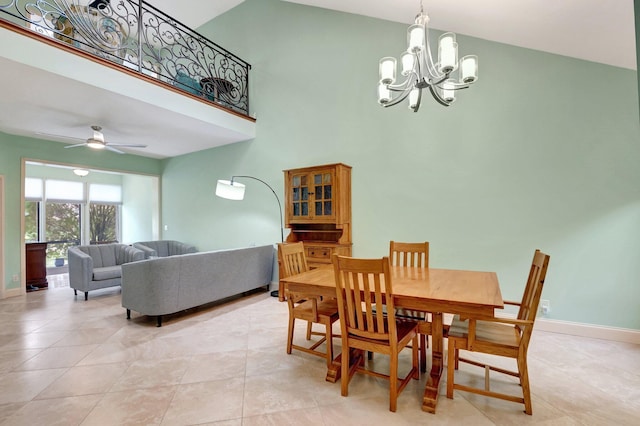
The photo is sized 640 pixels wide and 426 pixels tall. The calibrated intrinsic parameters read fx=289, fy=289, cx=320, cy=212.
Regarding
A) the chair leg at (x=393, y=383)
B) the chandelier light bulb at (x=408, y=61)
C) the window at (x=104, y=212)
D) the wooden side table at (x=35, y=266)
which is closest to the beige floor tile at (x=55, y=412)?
the chair leg at (x=393, y=383)

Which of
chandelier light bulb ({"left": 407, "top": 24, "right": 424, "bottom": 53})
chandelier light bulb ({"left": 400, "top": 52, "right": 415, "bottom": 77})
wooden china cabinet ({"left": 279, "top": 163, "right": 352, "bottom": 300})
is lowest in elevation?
wooden china cabinet ({"left": 279, "top": 163, "right": 352, "bottom": 300})

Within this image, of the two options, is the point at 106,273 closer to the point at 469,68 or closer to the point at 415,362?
the point at 415,362

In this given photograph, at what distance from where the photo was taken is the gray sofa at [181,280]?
3.29 metres

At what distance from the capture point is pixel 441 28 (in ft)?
11.4

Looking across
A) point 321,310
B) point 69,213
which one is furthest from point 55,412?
point 69,213

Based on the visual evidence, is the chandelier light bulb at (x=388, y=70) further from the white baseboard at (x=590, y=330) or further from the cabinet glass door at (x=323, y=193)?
the white baseboard at (x=590, y=330)

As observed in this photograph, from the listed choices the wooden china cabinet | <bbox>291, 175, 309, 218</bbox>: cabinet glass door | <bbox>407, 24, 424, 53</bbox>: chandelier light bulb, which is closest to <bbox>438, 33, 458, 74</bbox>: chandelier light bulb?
<bbox>407, 24, 424, 53</bbox>: chandelier light bulb

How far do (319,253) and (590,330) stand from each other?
120 inches

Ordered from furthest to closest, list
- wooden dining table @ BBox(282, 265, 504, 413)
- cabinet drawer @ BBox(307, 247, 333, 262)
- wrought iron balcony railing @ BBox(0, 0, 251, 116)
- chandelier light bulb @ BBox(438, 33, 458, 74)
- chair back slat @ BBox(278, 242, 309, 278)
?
cabinet drawer @ BBox(307, 247, 333, 262)
wrought iron balcony railing @ BBox(0, 0, 251, 116)
chair back slat @ BBox(278, 242, 309, 278)
chandelier light bulb @ BBox(438, 33, 458, 74)
wooden dining table @ BBox(282, 265, 504, 413)

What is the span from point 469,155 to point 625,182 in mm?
1400

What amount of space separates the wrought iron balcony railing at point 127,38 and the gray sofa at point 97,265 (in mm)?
3062

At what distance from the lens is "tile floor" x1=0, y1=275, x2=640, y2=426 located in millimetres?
1809

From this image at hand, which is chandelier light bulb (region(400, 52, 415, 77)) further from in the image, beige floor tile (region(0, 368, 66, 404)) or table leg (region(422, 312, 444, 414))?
beige floor tile (region(0, 368, 66, 404))

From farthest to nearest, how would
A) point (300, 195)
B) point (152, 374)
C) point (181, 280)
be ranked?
1. point (300, 195)
2. point (181, 280)
3. point (152, 374)
